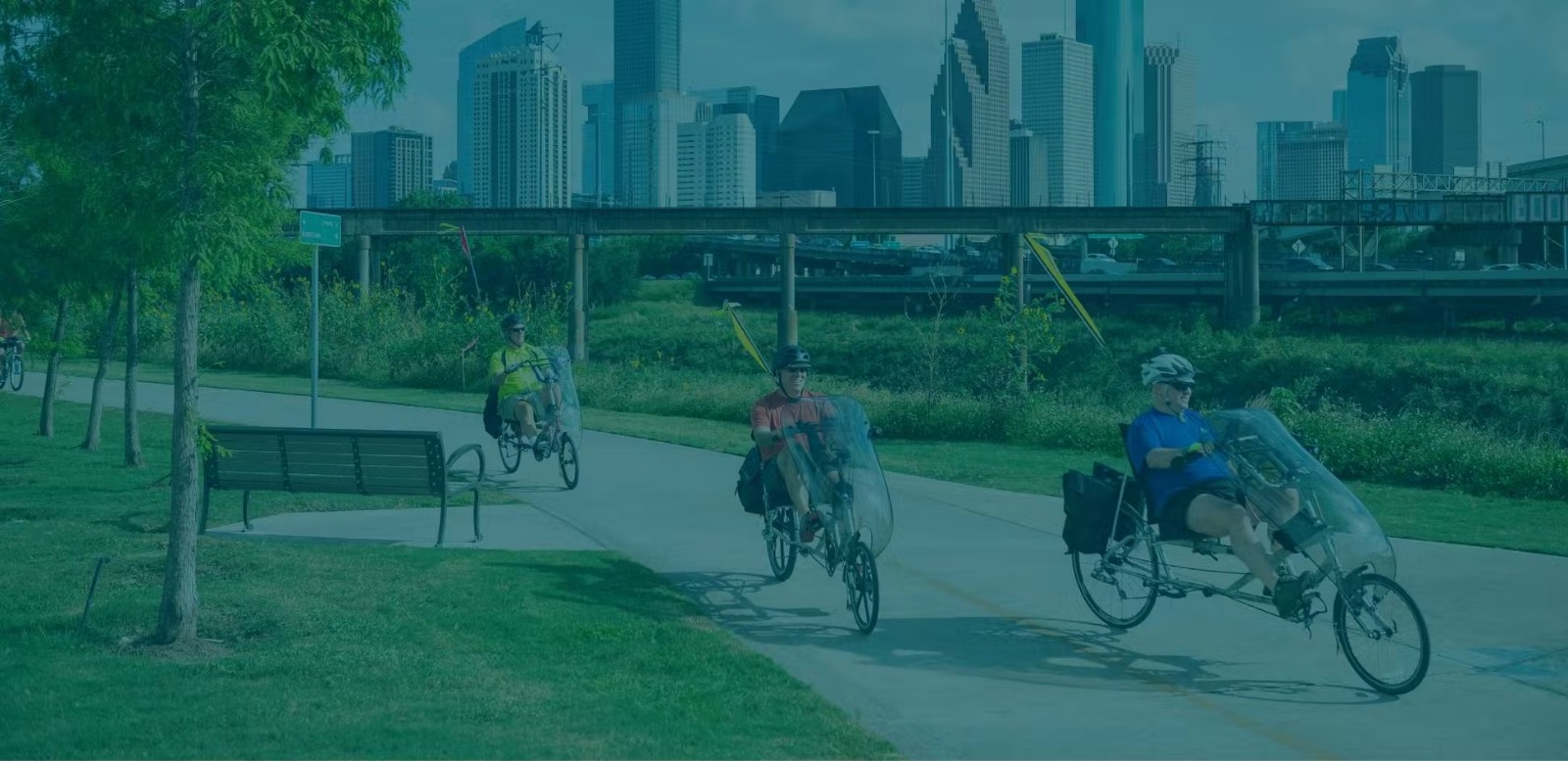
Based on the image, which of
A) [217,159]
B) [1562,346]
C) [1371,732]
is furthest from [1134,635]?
[1562,346]

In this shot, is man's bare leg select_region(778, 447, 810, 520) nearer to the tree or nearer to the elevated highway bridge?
the tree

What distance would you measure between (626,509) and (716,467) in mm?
3241

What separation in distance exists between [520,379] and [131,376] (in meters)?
3.93

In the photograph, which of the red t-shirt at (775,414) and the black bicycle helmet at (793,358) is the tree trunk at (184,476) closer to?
the red t-shirt at (775,414)

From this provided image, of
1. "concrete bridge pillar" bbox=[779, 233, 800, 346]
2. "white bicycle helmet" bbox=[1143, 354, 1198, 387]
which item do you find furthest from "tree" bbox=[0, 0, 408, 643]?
"concrete bridge pillar" bbox=[779, 233, 800, 346]

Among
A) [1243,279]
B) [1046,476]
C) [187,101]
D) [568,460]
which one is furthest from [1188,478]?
[1243,279]

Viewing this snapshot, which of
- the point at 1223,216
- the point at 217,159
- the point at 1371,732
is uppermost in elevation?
the point at 1223,216

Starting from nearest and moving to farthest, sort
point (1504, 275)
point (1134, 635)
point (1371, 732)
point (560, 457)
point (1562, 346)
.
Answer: point (1371, 732)
point (1134, 635)
point (560, 457)
point (1562, 346)
point (1504, 275)

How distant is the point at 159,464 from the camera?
1669 centimetres

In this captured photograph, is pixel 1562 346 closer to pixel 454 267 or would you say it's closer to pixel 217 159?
pixel 454 267

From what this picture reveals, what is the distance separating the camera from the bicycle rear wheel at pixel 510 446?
1645cm

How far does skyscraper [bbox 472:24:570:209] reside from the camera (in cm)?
18430

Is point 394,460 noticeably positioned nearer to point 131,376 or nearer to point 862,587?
point 862,587

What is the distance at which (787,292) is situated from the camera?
60.7m
